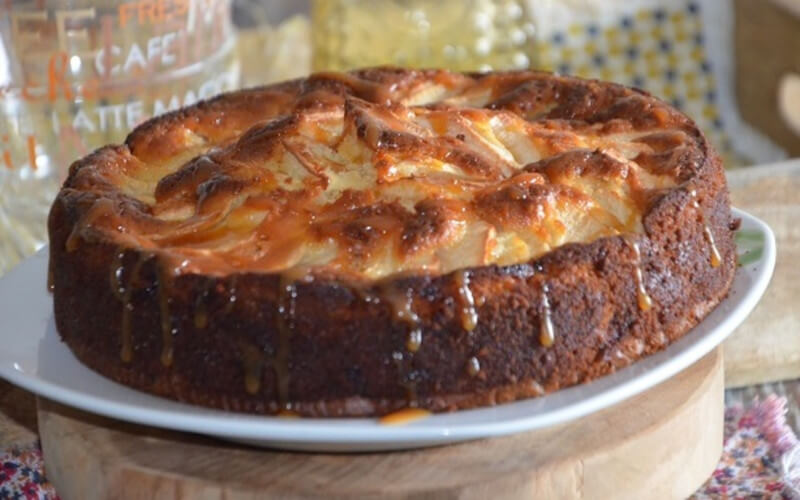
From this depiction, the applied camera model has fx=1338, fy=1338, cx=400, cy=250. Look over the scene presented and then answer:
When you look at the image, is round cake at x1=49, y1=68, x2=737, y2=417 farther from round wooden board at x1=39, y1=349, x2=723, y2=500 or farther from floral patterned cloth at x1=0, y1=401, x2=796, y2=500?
floral patterned cloth at x1=0, y1=401, x2=796, y2=500

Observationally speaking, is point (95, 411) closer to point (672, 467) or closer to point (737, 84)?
point (672, 467)

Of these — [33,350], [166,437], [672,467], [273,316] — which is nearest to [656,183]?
[672,467]

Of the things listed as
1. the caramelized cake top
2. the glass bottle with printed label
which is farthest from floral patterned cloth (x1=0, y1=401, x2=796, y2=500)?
the glass bottle with printed label

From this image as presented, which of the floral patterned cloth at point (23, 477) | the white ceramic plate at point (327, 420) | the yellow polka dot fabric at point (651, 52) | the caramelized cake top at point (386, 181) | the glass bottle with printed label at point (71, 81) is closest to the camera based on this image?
the white ceramic plate at point (327, 420)

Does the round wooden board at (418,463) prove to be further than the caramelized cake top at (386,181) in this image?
No

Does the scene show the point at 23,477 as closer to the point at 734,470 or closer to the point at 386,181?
the point at 386,181

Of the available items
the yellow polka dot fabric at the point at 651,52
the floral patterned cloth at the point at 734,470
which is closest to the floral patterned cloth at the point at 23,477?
the floral patterned cloth at the point at 734,470

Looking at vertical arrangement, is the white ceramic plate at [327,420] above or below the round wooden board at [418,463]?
above

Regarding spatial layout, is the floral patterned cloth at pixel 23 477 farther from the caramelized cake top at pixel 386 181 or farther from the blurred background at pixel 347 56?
the blurred background at pixel 347 56
